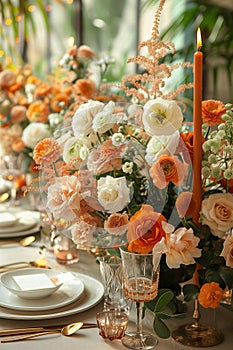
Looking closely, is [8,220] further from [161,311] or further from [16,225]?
[161,311]

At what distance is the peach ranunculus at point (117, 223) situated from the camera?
1.16 meters

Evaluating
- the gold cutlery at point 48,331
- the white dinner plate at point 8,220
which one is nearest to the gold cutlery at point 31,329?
the gold cutlery at point 48,331

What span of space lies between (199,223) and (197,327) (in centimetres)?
19

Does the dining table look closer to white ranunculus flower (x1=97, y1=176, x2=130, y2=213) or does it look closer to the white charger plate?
white ranunculus flower (x1=97, y1=176, x2=130, y2=213)

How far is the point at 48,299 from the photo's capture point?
1.31 metres

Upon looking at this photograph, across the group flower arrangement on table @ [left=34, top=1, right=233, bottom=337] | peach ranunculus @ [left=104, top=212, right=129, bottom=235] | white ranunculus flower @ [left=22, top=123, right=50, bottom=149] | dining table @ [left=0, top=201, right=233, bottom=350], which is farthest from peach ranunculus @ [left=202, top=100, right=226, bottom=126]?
white ranunculus flower @ [left=22, top=123, right=50, bottom=149]

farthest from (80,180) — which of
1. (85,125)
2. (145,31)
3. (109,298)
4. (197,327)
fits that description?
(145,31)

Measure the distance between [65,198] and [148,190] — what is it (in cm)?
15

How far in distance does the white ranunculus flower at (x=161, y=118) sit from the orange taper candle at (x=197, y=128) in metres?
0.04

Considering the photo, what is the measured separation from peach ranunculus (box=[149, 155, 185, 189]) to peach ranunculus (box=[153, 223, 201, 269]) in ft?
0.29

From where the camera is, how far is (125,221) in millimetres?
1164

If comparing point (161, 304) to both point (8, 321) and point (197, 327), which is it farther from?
point (8, 321)

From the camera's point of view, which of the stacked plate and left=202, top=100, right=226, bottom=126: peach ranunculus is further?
the stacked plate

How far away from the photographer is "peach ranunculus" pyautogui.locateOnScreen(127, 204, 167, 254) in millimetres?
1120
